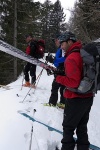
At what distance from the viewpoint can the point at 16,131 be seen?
5445 millimetres

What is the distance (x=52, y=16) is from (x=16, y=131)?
202 feet

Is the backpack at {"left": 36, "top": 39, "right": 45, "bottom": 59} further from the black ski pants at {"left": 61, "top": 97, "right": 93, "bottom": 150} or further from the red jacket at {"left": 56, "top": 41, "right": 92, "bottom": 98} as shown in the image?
the red jacket at {"left": 56, "top": 41, "right": 92, "bottom": 98}

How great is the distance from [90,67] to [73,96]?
1.95 feet

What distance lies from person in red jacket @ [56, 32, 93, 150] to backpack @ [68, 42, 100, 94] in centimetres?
8

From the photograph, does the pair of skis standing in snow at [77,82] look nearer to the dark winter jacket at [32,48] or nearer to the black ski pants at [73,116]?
the black ski pants at [73,116]

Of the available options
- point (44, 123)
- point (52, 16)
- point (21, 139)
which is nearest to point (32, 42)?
point (44, 123)

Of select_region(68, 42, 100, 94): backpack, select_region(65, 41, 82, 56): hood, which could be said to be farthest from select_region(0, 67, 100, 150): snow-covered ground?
select_region(65, 41, 82, 56): hood

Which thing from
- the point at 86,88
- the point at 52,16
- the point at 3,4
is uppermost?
the point at 52,16

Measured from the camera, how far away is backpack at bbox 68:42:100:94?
4129 mm

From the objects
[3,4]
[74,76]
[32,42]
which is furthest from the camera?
[3,4]

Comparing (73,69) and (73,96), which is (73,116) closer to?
(73,96)

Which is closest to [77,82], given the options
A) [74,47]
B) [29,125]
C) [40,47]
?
[74,47]

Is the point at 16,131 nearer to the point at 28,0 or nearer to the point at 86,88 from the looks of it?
the point at 86,88

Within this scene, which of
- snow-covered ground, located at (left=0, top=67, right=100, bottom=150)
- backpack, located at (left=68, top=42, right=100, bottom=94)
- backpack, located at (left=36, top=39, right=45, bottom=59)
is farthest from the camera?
backpack, located at (left=36, top=39, right=45, bottom=59)
